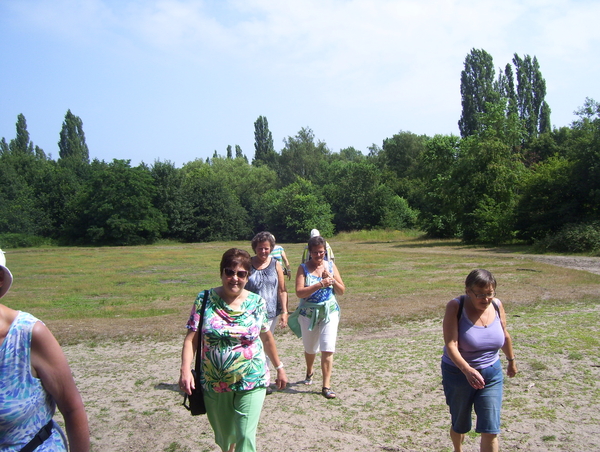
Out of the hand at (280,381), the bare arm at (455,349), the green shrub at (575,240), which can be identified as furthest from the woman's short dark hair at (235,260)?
the green shrub at (575,240)

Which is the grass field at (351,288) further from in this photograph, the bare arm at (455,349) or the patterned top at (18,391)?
the patterned top at (18,391)

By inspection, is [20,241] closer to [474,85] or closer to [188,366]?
[474,85]

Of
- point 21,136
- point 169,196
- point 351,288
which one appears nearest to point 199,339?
point 351,288

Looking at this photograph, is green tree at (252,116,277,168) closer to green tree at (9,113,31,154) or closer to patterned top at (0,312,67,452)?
green tree at (9,113,31,154)

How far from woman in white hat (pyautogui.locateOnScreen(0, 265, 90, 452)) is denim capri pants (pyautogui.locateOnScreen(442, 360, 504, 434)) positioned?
2.88 metres

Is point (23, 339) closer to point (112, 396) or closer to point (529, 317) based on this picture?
point (112, 396)

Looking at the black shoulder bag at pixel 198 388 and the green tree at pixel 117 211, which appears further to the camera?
the green tree at pixel 117 211

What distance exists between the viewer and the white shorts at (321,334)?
6629 millimetres

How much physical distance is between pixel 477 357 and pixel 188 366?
2.16m

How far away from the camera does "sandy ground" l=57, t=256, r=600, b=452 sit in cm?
505

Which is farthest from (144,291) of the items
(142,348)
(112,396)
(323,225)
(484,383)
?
(323,225)

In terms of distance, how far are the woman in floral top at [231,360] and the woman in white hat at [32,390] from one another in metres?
1.53

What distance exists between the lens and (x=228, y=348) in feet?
12.8

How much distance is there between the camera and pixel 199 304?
3.98 m
